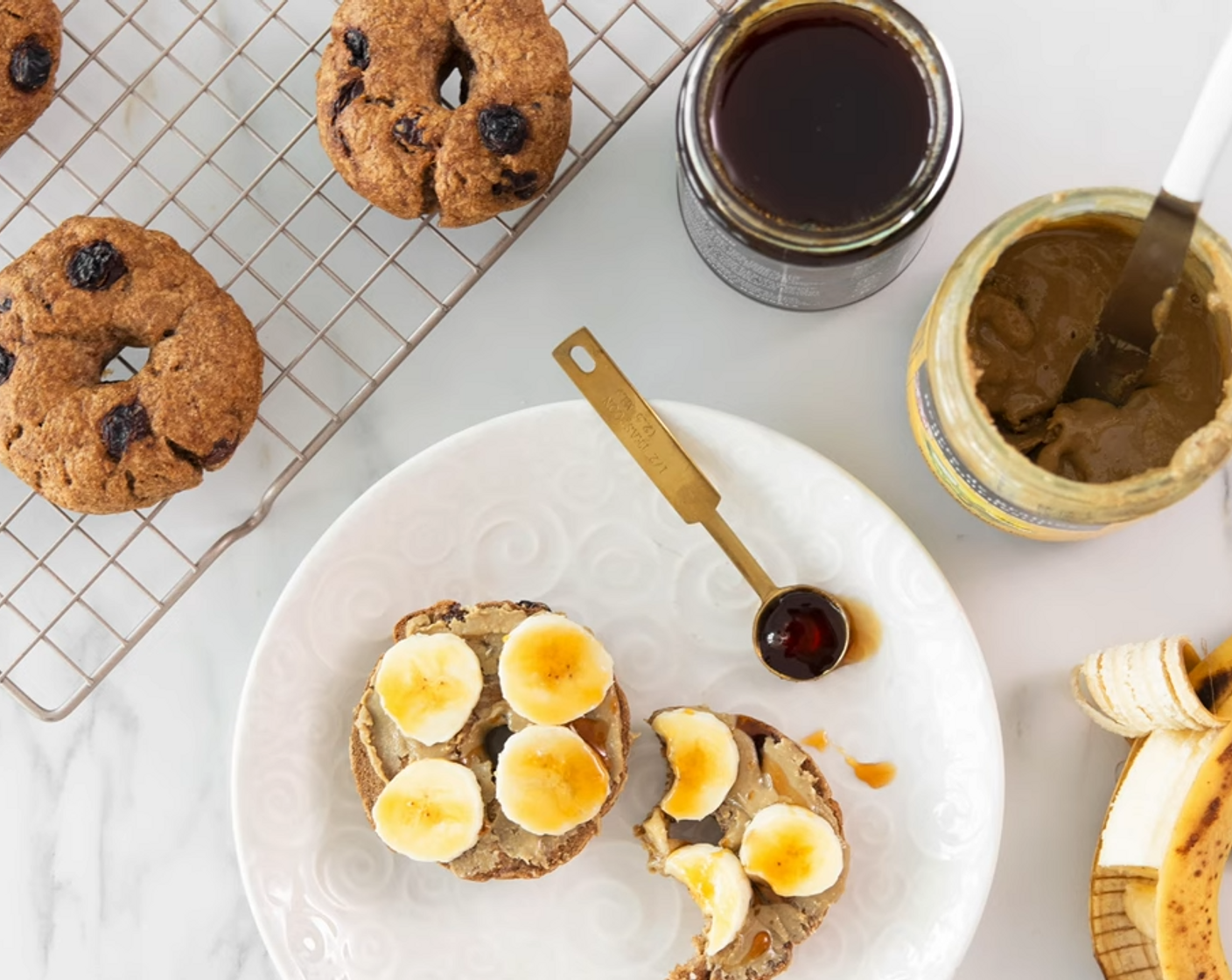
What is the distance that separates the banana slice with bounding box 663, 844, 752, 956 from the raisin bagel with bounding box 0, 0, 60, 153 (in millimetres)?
1428

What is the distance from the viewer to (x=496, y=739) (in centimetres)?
177

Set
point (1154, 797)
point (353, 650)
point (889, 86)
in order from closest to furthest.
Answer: point (889, 86), point (1154, 797), point (353, 650)

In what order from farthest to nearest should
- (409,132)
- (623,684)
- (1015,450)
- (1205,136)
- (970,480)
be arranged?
(623,684), (409,132), (970,480), (1015,450), (1205,136)

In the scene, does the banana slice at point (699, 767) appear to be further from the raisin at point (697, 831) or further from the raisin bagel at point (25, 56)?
the raisin bagel at point (25, 56)

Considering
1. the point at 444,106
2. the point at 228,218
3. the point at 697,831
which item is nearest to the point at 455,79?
the point at 444,106

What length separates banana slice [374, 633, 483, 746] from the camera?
5.50 feet

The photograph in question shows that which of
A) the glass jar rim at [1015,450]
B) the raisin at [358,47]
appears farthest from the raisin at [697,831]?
the raisin at [358,47]

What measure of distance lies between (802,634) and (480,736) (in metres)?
0.49

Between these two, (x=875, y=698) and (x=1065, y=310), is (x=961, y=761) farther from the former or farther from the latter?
(x=1065, y=310)

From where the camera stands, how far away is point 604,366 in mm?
1741

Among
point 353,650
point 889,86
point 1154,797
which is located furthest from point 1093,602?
point 353,650

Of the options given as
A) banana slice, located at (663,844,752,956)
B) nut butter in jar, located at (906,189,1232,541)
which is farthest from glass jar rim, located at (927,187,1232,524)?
banana slice, located at (663,844,752,956)

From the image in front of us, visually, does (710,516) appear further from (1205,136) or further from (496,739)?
(1205,136)

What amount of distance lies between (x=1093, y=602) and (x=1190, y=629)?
0.50 feet
